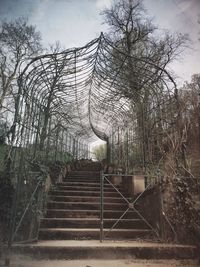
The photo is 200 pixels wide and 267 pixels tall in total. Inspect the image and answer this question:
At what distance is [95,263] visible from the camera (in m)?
3.15

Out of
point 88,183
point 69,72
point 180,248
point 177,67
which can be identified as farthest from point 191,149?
point 177,67

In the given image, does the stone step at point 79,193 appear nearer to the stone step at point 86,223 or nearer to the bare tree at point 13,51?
the stone step at point 86,223

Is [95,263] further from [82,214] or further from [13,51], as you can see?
[13,51]

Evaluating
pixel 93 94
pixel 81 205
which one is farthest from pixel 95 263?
pixel 93 94

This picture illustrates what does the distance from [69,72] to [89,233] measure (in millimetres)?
3321

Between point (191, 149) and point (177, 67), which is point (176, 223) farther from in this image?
point (177, 67)

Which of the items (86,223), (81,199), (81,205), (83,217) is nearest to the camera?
(86,223)

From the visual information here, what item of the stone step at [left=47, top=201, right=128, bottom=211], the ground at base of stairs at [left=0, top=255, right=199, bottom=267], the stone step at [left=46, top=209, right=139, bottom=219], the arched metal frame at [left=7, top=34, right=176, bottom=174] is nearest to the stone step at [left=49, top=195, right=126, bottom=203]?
the stone step at [left=47, top=201, right=128, bottom=211]

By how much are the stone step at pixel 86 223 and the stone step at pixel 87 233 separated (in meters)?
0.23

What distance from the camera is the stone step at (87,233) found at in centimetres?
400

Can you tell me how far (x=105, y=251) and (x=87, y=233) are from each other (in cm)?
75

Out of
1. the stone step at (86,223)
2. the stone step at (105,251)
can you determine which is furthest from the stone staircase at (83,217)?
the stone step at (105,251)

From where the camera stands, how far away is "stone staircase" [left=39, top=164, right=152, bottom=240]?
4.11 metres

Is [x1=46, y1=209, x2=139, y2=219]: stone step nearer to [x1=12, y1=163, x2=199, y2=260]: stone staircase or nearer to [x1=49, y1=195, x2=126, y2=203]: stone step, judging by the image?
[x1=12, y1=163, x2=199, y2=260]: stone staircase
